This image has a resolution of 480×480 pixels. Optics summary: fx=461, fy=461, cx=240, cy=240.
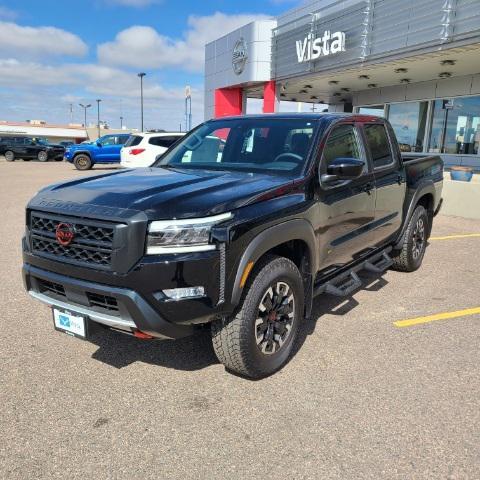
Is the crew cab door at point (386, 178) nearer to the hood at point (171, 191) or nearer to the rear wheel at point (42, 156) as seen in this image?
the hood at point (171, 191)

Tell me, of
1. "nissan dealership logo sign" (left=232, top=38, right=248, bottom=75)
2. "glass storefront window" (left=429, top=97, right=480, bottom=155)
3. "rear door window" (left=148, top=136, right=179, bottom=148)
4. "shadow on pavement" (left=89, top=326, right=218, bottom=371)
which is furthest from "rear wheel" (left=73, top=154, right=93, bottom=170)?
"shadow on pavement" (left=89, top=326, right=218, bottom=371)

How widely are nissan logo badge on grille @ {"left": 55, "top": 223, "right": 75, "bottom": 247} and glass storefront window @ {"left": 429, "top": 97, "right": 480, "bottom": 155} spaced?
17375mm

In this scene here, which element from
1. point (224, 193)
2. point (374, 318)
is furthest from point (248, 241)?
point (374, 318)

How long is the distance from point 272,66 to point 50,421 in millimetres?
19853

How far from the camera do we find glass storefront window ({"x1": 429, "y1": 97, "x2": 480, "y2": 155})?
1700cm

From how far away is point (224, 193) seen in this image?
9.73ft

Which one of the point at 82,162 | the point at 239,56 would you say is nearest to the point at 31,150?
the point at 82,162

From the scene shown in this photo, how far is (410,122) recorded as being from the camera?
19984 millimetres

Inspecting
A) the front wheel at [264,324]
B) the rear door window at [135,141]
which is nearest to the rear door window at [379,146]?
the front wheel at [264,324]

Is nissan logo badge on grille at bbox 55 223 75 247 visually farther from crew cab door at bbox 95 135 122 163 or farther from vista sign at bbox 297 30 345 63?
crew cab door at bbox 95 135 122 163

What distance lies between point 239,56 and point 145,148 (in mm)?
8017

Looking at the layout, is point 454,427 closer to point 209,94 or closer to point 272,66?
point 272,66

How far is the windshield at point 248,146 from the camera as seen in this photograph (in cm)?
376

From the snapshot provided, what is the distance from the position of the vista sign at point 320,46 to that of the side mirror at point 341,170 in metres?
14.2
